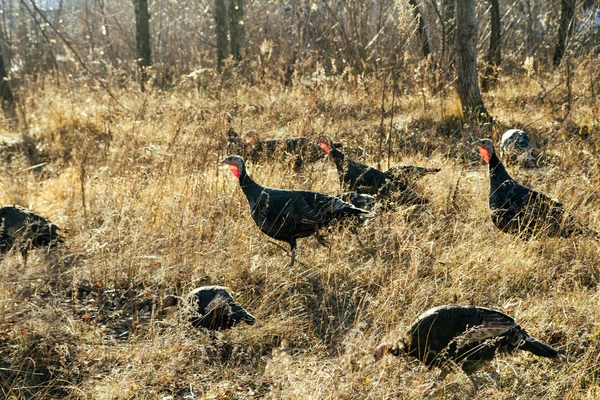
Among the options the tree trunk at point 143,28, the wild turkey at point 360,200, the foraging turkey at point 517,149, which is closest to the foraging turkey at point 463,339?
the wild turkey at point 360,200

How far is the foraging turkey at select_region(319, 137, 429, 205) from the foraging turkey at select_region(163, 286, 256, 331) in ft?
6.93

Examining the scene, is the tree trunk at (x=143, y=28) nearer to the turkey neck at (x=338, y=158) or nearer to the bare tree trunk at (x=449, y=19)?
the bare tree trunk at (x=449, y=19)

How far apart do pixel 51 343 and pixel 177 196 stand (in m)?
2.14

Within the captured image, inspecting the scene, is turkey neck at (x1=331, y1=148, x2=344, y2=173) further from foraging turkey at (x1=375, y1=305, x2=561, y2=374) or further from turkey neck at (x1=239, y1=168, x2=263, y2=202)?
foraging turkey at (x1=375, y1=305, x2=561, y2=374)

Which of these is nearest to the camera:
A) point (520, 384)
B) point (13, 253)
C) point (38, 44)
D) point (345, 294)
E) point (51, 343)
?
point (520, 384)

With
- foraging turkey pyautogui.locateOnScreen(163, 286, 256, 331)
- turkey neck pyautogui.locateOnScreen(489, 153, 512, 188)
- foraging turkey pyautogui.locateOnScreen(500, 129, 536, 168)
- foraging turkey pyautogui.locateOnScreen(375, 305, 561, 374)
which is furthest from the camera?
foraging turkey pyautogui.locateOnScreen(500, 129, 536, 168)

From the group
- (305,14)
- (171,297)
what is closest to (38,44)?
(305,14)

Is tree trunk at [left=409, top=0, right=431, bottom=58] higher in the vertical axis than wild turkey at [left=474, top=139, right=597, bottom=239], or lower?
higher

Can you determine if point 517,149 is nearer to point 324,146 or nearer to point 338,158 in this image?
point 338,158

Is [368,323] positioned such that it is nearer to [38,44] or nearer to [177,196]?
[177,196]

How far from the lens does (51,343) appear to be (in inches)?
161

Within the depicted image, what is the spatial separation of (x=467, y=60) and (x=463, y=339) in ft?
19.7

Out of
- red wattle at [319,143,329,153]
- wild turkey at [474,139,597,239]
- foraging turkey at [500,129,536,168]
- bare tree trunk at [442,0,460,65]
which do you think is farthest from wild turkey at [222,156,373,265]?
bare tree trunk at [442,0,460,65]

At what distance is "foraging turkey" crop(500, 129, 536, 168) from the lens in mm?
6928
